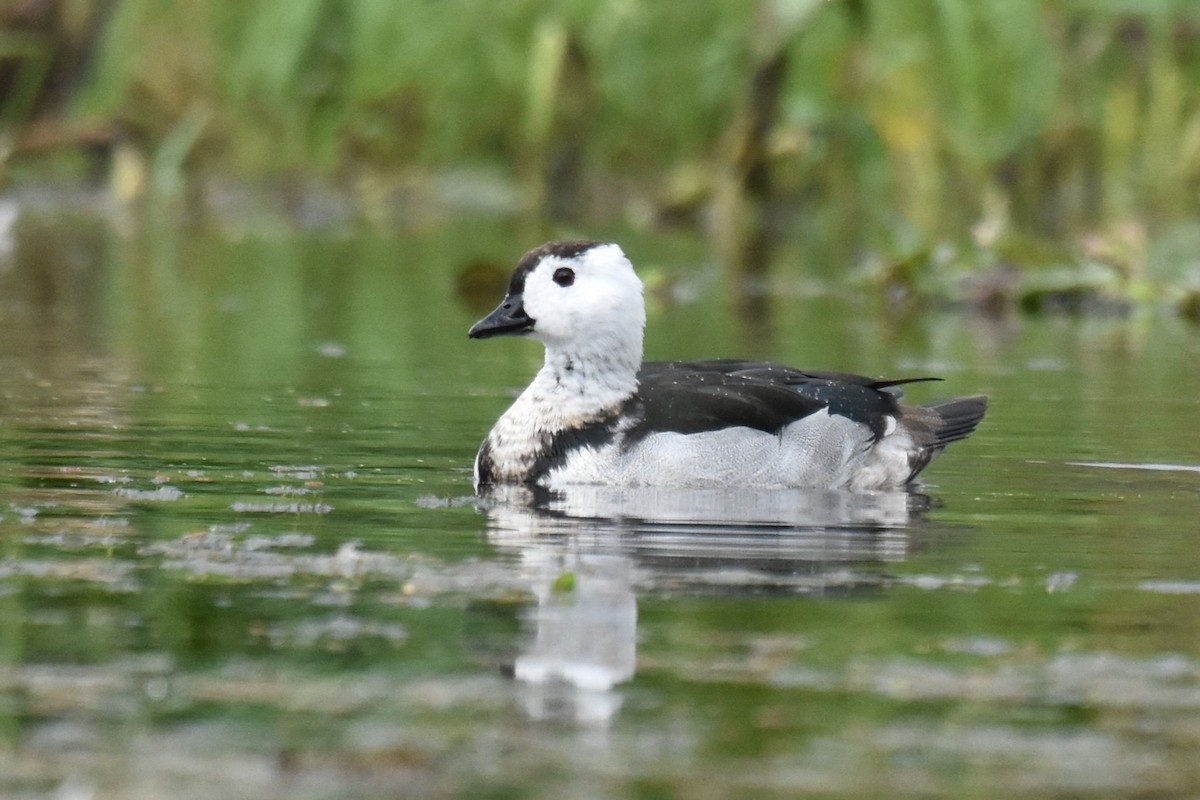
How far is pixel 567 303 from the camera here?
8734 mm

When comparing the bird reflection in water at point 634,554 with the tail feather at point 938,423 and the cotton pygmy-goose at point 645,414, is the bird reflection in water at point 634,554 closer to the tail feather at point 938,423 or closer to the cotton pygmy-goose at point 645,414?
the cotton pygmy-goose at point 645,414

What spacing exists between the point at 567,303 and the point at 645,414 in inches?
22.1

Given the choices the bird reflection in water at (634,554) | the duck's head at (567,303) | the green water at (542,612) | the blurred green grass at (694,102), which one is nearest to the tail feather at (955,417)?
the green water at (542,612)

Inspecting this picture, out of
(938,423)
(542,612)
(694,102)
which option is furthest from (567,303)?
(694,102)

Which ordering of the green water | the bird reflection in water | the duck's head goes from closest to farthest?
the green water → the bird reflection in water → the duck's head

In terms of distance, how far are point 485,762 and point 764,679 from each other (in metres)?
0.86

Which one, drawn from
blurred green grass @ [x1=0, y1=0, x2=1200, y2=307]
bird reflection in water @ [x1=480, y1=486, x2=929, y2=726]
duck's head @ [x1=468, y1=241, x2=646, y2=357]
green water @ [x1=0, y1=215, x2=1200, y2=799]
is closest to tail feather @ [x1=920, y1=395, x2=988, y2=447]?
green water @ [x1=0, y1=215, x2=1200, y2=799]

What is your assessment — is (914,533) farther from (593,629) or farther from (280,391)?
(280,391)

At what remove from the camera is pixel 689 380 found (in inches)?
338

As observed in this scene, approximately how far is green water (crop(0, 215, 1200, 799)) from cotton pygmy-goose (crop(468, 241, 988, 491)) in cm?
29

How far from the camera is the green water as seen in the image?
4438mm

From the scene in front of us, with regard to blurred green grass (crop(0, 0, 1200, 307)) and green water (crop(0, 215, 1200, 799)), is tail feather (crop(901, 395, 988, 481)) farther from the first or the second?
blurred green grass (crop(0, 0, 1200, 307))

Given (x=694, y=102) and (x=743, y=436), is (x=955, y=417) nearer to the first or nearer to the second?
(x=743, y=436)

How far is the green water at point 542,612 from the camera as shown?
14.6 feet
